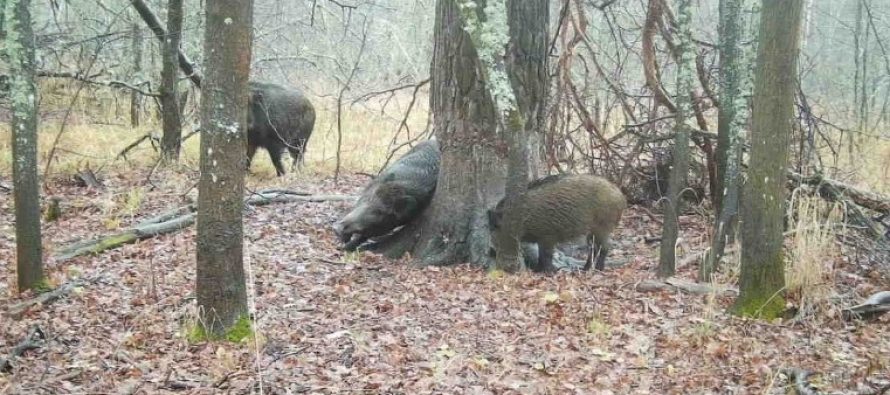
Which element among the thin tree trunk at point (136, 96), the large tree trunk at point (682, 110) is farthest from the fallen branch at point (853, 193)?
the thin tree trunk at point (136, 96)

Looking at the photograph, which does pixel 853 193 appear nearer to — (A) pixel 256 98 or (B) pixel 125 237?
(B) pixel 125 237

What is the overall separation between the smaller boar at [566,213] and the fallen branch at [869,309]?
2.39 m

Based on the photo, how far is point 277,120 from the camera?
40.5ft

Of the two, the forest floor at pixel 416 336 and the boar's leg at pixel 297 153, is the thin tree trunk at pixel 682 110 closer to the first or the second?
the forest floor at pixel 416 336

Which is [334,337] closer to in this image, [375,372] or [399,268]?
[375,372]

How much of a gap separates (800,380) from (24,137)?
5703 millimetres

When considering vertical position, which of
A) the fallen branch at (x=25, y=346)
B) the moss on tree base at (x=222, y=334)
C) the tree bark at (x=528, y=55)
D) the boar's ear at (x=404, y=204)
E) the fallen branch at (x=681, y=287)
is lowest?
the fallen branch at (x=25, y=346)

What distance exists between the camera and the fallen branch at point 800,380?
4535 mm

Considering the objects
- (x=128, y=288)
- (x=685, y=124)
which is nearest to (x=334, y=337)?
(x=128, y=288)

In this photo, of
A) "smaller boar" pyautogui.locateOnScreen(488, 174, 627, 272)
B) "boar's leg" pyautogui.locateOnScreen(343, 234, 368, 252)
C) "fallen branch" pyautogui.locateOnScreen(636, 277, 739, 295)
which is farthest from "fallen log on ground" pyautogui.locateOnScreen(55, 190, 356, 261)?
"fallen branch" pyautogui.locateOnScreen(636, 277, 739, 295)

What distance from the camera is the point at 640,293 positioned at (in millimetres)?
6738

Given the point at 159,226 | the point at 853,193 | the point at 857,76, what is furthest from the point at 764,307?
the point at 857,76

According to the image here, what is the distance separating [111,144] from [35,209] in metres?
7.74

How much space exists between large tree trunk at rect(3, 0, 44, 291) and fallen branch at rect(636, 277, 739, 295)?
4947 millimetres
